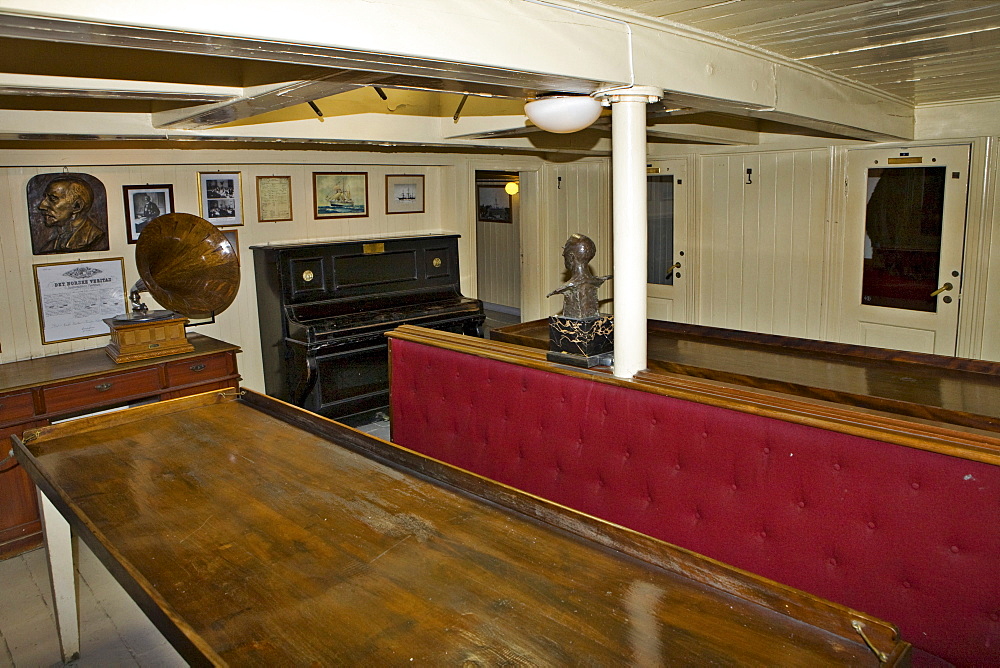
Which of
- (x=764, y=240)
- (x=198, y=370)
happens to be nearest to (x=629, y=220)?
(x=198, y=370)

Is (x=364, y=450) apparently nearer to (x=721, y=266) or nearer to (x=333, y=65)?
(x=333, y=65)

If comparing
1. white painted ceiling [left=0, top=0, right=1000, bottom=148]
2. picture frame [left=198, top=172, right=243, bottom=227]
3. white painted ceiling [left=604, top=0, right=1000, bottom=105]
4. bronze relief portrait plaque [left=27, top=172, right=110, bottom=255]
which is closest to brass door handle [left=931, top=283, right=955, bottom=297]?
white painted ceiling [left=0, top=0, right=1000, bottom=148]

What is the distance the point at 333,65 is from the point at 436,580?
118cm

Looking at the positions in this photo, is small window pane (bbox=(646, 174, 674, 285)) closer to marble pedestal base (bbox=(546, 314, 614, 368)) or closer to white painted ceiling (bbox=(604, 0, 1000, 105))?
white painted ceiling (bbox=(604, 0, 1000, 105))

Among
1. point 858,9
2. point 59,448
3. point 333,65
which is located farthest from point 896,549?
point 59,448

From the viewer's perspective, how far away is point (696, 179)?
623cm

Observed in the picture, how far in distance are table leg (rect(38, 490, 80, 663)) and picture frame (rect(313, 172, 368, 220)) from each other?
3.43 meters

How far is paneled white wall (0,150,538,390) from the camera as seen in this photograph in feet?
13.9

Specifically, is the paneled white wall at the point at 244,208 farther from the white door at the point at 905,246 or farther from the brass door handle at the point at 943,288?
the brass door handle at the point at 943,288

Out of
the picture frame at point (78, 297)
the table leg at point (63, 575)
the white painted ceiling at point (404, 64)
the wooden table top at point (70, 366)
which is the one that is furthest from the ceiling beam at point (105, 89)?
the picture frame at point (78, 297)

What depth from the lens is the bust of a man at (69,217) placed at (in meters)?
4.32

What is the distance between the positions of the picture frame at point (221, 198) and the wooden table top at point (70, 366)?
98 cm

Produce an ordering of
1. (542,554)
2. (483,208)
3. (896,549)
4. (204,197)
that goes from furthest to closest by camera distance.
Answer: (483,208), (204,197), (896,549), (542,554)

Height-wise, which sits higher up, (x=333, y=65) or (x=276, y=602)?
(x=333, y=65)
